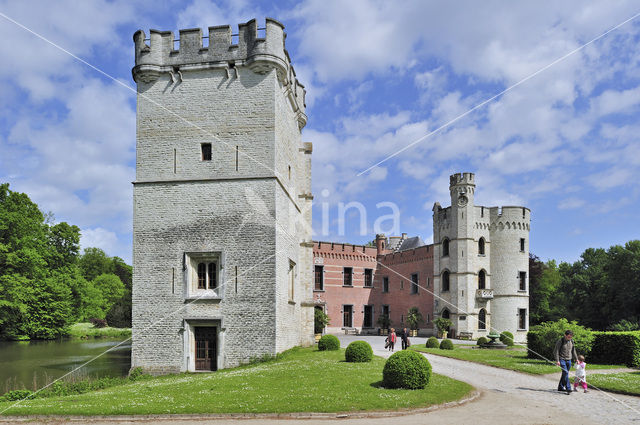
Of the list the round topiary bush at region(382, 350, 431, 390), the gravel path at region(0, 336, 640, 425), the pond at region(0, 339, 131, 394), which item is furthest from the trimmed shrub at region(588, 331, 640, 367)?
the pond at region(0, 339, 131, 394)

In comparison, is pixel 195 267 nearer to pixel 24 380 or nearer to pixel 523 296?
pixel 24 380

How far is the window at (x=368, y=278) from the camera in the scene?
4800cm

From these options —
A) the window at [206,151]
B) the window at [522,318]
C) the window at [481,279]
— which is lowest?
the window at [522,318]

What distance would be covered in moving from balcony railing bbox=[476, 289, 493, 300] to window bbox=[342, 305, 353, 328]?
13.3 meters

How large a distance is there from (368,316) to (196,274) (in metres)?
30.0

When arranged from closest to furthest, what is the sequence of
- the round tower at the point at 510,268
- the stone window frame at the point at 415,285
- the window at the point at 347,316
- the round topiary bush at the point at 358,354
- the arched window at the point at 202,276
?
the round topiary bush at the point at 358,354 < the arched window at the point at 202,276 < the round tower at the point at 510,268 < the stone window frame at the point at 415,285 < the window at the point at 347,316

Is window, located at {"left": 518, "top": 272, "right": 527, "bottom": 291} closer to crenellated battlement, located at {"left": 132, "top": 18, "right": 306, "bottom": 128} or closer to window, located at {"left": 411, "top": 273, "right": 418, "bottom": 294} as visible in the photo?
window, located at {"left": 411, "top": 273, "right": 418, "bottom": 294}

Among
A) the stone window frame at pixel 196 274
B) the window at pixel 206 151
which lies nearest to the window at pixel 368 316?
the stone window frame at pixel 196 274

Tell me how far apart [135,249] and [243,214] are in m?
4.81

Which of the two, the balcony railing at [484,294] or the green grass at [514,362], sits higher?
the balcony railing at [484,294]

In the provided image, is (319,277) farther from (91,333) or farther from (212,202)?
(212,202)

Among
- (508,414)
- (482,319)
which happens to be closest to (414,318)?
(482,319)

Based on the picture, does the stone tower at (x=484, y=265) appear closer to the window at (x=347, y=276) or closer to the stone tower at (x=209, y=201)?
the window at (x=347, y=276)

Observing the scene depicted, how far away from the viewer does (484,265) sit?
3812 cm
